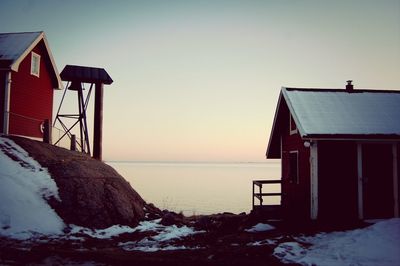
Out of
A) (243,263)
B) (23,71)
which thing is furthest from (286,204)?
(23,71)

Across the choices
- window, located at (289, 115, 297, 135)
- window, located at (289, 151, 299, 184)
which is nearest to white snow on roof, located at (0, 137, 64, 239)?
window, located at (289, 151, 299, 184)

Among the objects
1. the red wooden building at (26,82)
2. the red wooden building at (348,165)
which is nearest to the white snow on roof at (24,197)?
the red wooden building at (26,82)

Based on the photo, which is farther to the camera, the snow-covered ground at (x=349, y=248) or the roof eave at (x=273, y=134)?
the roof eave at (x=273, y=134)

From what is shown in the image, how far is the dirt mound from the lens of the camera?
14273mm

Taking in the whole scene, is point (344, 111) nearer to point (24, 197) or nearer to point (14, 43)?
point (24, 197)

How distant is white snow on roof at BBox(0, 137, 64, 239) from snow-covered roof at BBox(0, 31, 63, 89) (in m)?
6.42

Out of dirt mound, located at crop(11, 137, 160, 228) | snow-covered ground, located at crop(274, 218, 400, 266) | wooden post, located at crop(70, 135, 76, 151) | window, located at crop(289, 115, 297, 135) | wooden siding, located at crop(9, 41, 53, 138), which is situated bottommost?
snow-covered ground, located at crop(274, 218, 400, 266)

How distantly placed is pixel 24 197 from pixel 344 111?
44.1 feet

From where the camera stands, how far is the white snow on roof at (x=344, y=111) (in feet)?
47.9

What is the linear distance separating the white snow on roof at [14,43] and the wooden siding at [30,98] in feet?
2.24

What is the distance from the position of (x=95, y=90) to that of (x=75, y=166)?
29.8ft

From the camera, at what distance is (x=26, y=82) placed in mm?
22656

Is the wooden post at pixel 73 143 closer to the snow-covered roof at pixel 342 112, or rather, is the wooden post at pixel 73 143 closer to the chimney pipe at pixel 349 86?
the snow-covered roof at pixel 342 112

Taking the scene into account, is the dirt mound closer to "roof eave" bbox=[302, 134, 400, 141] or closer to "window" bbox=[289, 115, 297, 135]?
"window" bbox=[289, 115, 297, 135]
